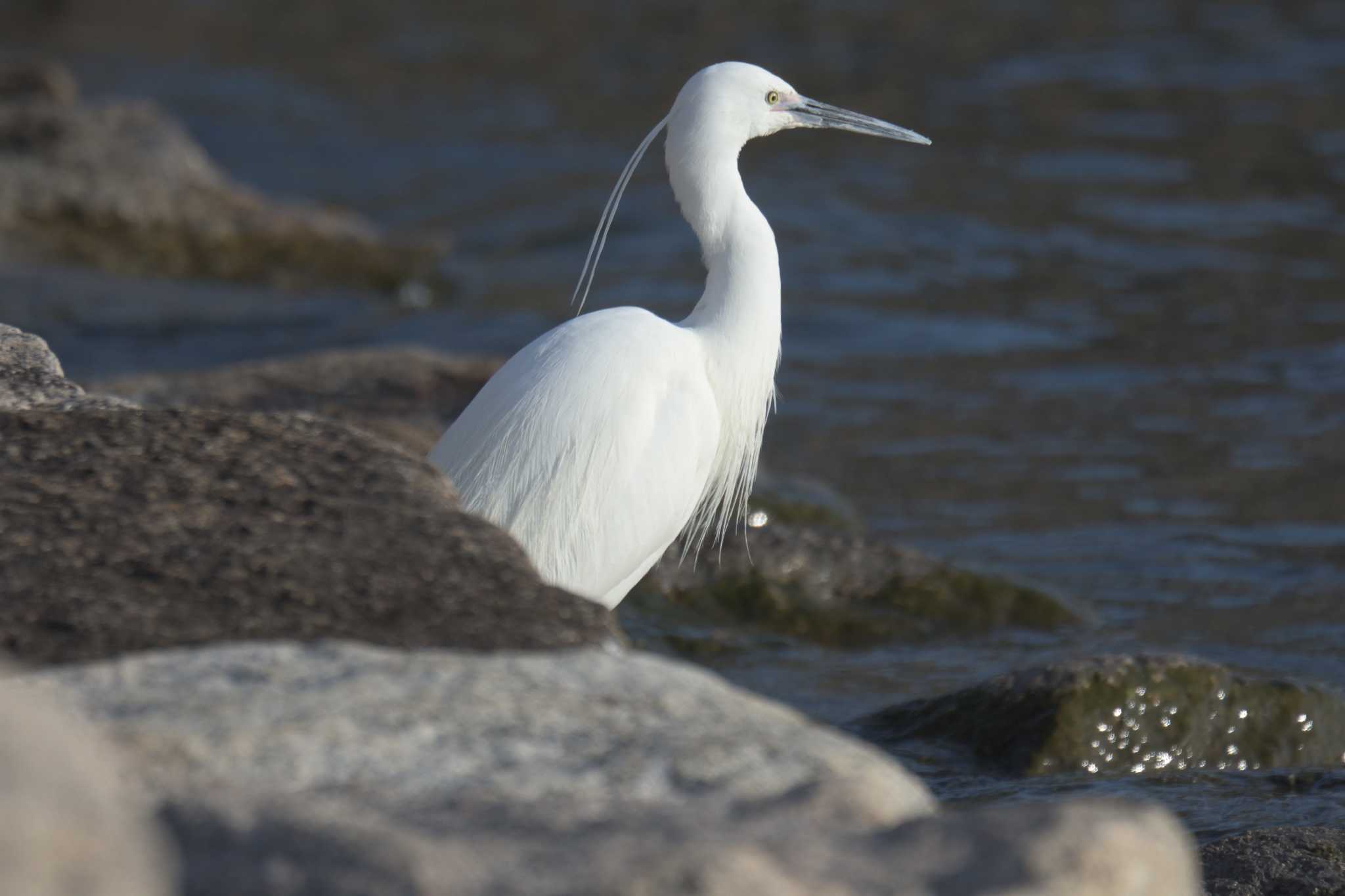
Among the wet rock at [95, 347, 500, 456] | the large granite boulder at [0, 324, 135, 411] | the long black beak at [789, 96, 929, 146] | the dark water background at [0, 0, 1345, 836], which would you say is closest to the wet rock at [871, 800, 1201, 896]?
the large granite boulder at [0, 324, 135, 411]

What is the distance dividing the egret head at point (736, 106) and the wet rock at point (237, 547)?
6.21 feet

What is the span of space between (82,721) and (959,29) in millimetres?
14066

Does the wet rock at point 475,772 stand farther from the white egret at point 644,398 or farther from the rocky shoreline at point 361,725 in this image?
the white egret at point 644,398

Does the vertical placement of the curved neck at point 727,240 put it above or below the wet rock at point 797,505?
above

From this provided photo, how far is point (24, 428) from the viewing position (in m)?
2.67

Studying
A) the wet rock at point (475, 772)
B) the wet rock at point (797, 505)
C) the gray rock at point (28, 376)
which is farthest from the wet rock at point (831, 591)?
the wet rock at point (475, 772)

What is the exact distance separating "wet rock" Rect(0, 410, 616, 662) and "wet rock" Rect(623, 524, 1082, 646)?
2739mm

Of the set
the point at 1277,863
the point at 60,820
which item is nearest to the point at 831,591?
the point at 1277,863

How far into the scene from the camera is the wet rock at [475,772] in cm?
152

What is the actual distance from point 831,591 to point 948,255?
17.9 feet

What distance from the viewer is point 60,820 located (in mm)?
1280

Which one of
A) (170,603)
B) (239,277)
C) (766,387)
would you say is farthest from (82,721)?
(239,277)

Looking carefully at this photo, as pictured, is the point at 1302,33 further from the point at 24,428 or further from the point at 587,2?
the point at 24,428

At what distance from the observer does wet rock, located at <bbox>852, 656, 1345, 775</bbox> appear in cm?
399
